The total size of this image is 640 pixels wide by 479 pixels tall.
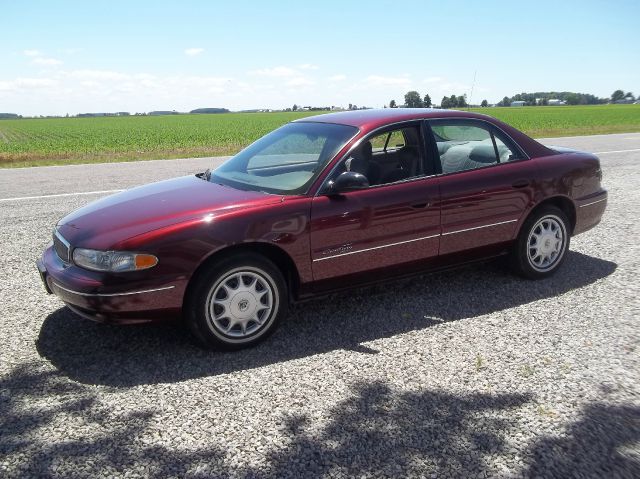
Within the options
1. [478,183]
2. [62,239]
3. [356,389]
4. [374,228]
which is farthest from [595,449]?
[62,239]

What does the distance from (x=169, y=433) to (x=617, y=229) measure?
6115mm

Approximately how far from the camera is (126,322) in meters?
3.38

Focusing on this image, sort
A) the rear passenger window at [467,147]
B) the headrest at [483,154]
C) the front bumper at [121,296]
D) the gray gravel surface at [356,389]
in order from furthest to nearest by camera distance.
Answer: the headrest at [483,154]
the rear passenger window at [467,147]
the front bumper at [121,296]
the gray gravel surface at [356,389]

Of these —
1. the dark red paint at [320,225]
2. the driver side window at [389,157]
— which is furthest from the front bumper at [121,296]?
the driver side window at [389,157]

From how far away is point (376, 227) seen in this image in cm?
398

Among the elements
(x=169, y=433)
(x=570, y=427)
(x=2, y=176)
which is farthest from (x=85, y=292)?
(x=2, y=176)

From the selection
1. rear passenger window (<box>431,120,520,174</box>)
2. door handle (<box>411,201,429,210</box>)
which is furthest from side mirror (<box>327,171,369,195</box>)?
rear passenger window (<box>431,120,520,174</box>)

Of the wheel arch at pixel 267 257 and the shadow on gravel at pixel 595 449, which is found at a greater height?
the wheel arch at pixel 267 257

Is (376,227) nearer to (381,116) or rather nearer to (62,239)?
(381,116)

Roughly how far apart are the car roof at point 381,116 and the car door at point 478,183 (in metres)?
0.08

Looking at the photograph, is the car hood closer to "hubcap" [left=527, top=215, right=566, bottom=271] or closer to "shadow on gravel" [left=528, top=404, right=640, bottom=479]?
"shadow on gravel" [left=528, top=404, right=640, bottom=479]

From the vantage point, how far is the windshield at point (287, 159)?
3.99m

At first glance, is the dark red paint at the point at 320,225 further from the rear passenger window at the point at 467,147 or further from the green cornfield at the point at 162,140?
the green cornfield at the point at 162,140

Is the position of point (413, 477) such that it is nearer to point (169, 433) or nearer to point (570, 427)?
point (570, 427)
